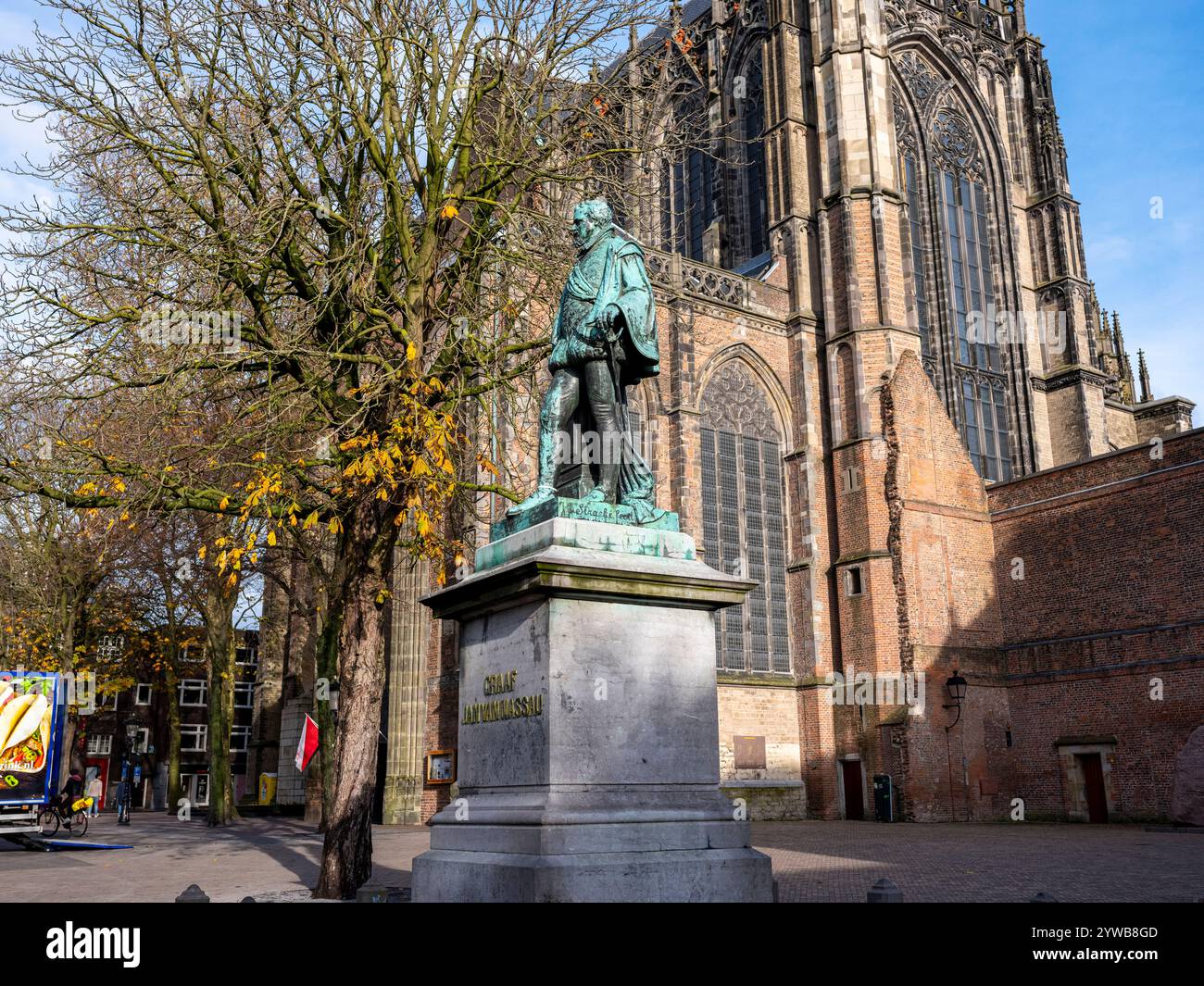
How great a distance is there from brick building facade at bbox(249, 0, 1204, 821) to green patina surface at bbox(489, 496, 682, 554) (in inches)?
519

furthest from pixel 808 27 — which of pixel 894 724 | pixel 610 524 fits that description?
pixel 610 524

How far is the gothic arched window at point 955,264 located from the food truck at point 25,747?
81.0ft

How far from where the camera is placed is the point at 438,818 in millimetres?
6113

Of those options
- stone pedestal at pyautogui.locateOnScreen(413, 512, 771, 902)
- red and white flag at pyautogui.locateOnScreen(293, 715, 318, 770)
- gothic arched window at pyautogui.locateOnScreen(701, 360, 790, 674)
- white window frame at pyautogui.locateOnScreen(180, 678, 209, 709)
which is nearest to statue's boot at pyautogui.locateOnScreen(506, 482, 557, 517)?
stone pedestal at pyautogui.locateOnScreen(413, 512, 771, 902)

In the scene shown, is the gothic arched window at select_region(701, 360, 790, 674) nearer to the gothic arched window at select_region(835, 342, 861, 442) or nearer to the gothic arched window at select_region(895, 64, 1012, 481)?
the gothic arched window at select_region(835, 342, 861, 442)

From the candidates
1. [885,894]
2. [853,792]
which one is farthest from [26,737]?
[853,792]

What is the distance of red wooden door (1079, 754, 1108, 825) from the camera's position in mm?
22172

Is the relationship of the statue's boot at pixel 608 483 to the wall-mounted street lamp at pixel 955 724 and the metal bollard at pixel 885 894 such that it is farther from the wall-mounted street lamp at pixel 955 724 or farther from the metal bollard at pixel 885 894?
the wall-mounted street lamp at pixel 955 724

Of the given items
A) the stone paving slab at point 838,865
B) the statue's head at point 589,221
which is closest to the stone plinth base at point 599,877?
the stone paving slab at point 838,865

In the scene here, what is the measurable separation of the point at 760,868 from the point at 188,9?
34.7ft

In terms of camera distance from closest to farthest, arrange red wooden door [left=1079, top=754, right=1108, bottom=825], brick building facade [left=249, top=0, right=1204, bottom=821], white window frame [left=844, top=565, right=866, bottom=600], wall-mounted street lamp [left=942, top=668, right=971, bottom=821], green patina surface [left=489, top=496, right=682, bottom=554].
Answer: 1. green patina surface [left=489, top=496, right=682, bottom=554]
2. red wooden door [left=1079, top=754, right=1108, bottom=825]
3. brick building facade [left=249, top=0, right=1204, bottom=821]
4. wall-mounted street lamp [left=942, top=668, right=971, bottom=821]
5. white window frame [left=844, top=565, right=866, bottom=600]

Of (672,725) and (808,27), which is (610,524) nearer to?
(672,725)

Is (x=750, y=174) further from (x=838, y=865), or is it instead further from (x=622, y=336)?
(x=622, y=336)

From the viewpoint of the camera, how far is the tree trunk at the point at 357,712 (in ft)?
31.7
